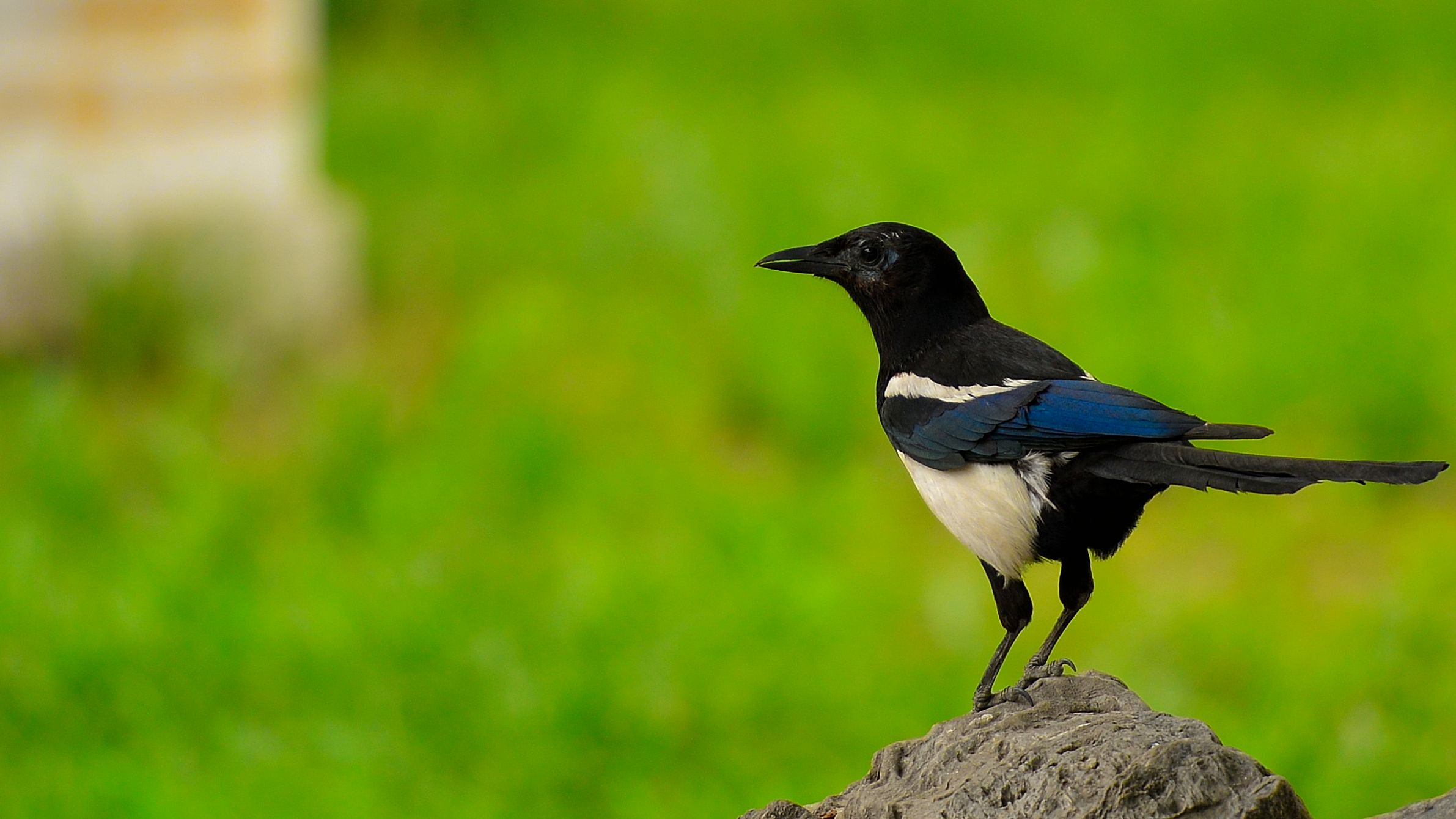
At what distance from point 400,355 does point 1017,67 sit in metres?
7.77

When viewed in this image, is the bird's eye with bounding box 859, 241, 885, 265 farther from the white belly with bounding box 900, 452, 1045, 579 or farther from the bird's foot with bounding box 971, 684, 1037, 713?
the bird's foot with bounding box 971, 684, 1037, 713

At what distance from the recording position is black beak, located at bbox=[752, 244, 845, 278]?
109 inches

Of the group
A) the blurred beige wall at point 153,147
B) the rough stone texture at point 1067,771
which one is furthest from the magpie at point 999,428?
the blurred beige wall at point 153,147

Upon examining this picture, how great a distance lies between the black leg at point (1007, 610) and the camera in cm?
280

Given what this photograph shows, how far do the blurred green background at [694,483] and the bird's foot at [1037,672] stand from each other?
8.82 feet

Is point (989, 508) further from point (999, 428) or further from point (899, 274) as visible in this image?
point (899, 274)

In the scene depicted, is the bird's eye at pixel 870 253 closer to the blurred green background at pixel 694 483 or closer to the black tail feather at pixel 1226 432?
the black tail feather at pixel 1226 432

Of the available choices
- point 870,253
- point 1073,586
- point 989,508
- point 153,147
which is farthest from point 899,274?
point 153,147

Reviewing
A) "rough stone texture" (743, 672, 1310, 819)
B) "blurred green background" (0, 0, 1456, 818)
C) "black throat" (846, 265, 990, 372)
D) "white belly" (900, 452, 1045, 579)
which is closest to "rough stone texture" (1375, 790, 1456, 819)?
"rough stone texture" (743, 672, 1310, 819)

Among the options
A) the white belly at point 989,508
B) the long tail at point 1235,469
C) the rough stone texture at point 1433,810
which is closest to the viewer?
the long tail at point 1235,469

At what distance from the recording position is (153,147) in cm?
952

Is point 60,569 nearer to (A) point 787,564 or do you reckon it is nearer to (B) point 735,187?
(A) point 787,564

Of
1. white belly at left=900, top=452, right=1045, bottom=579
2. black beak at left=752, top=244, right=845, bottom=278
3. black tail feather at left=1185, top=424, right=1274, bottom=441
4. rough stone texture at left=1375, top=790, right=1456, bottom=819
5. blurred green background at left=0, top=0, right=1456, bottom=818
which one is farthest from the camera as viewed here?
blurred green background at left=0, top=0, right=1456, bottom=818

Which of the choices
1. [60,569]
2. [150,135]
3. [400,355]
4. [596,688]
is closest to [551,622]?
[596,688]
